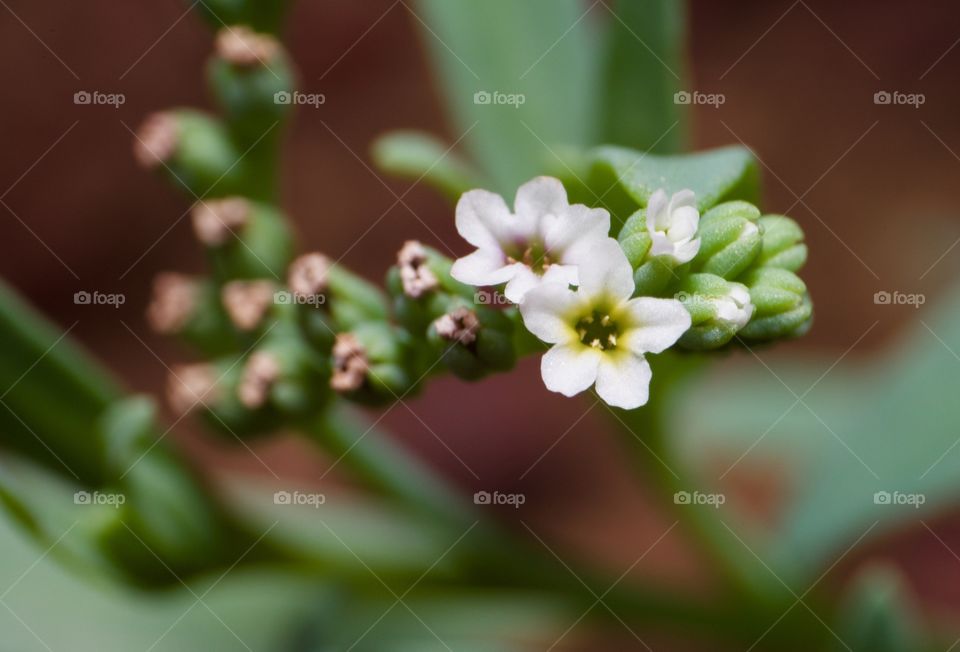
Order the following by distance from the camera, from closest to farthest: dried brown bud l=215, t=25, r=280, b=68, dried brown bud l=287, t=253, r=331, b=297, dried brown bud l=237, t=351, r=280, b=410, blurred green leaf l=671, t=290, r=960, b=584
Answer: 1. dried brown bud l=287, t=253, r=331, b=297
2. dried brown bud l=237, t=351, r=280, b=410
3. dried brown bud l=215, t=25, r=280, b=68
4. blurred green leaf l=671, t=290, r=960, b=584

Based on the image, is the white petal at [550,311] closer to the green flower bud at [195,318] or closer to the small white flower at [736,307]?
the small white flower at [736,307]

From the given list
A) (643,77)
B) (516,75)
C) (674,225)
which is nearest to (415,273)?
(674,225)

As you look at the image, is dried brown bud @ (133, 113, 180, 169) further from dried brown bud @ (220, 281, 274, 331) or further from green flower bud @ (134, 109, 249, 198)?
dried brown bud @ (220, 281, 274, 331)

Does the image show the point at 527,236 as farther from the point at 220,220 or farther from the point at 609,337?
the point at 220,220

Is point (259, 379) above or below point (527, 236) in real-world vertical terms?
below

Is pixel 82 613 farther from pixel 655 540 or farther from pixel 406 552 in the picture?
pixel 655 540

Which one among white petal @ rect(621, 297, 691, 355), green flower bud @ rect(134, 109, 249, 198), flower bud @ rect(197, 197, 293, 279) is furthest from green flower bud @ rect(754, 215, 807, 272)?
green flower bud @ rect(134, 109, 249, 198)

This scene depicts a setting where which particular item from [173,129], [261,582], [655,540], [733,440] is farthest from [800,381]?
[173,129]
